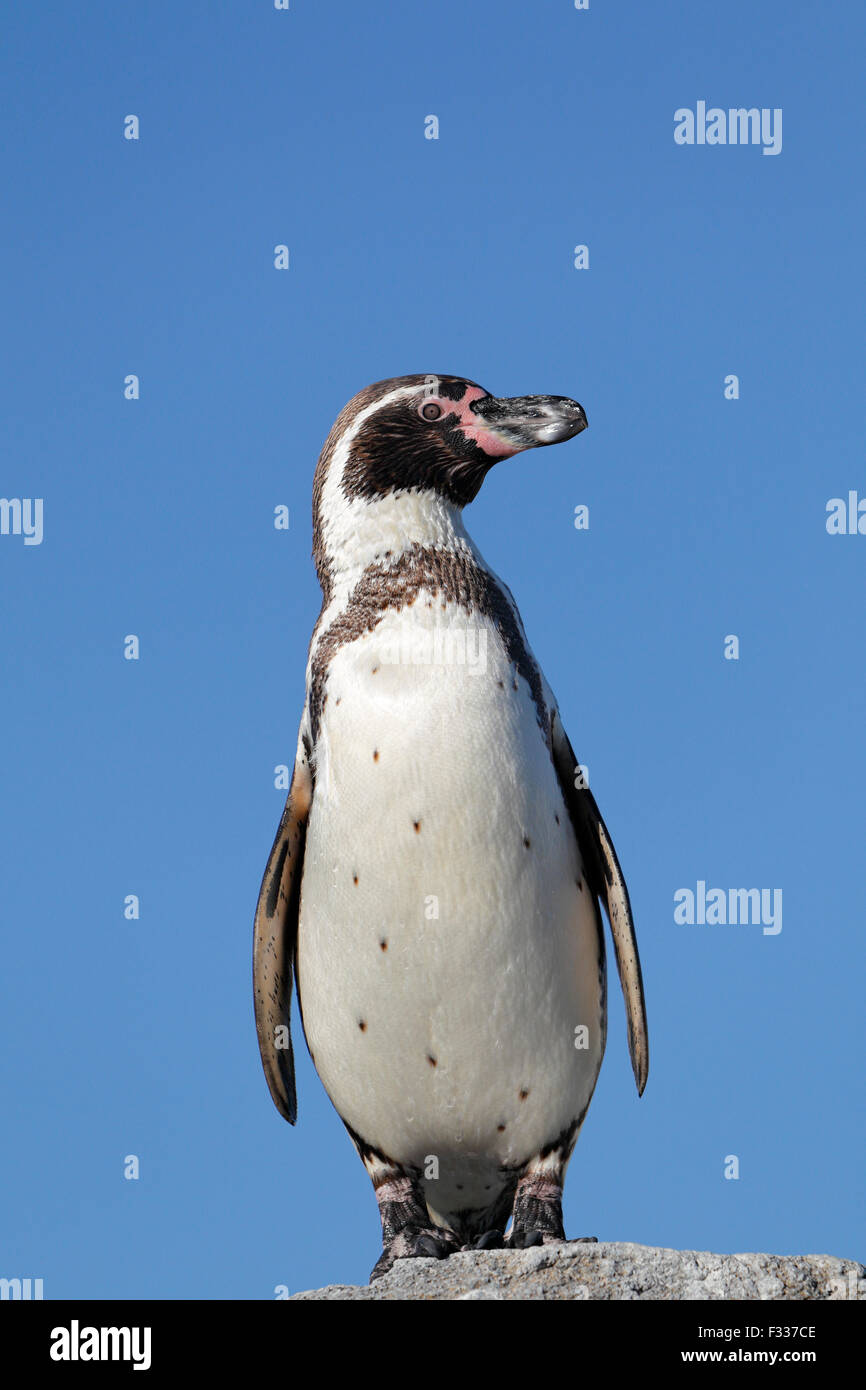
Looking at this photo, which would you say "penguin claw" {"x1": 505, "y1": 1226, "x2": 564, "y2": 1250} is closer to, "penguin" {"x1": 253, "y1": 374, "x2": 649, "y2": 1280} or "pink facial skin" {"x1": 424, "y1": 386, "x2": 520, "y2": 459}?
"penguin" {"x1": 253, "y1": 374, "x2": 649, "y2": 1280}

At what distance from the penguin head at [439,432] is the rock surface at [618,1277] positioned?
255 cm

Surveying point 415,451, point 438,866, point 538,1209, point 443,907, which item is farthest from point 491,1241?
point 415,451

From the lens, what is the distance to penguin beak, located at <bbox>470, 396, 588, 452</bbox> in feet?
18.1

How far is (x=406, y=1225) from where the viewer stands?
516cm

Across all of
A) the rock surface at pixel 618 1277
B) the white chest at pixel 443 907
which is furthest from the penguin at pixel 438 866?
the rock surface at pixel 618 1277

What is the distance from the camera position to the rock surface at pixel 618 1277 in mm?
4184

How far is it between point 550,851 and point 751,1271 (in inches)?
57.3

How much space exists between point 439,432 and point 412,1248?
2.71m

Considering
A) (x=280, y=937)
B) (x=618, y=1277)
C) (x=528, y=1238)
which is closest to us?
(x=618, y=1277)

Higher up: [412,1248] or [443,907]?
[443,907]

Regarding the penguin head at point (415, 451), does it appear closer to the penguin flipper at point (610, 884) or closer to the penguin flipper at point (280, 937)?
the penguin flipper at point (280, 937)

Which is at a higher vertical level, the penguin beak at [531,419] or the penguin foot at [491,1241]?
the penguin beak at [531,419]

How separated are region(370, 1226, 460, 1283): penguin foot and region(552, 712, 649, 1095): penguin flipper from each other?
95cm

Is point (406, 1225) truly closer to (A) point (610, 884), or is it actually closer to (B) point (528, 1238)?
(B) point (528, 1238)
